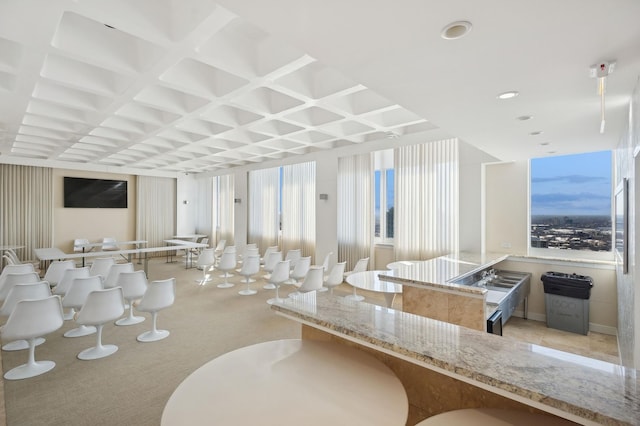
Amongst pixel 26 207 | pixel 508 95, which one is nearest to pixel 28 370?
pixel 508 95

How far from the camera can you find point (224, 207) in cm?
1085

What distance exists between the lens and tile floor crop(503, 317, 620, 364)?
11.8ft

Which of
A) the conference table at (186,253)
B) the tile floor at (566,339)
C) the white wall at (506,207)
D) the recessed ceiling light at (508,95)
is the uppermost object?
the recessed ceiling light at (508,95)

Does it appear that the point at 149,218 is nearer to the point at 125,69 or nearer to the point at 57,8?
the point at 125,69

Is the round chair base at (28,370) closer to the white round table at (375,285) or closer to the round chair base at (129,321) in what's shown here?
the round chair base at (129,321)

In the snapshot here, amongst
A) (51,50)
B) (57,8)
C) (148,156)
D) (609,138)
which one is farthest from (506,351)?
(148,156)

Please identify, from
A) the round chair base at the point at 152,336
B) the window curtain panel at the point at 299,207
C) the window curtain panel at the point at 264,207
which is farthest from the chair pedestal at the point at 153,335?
the window curtain panel at the point at 264,207

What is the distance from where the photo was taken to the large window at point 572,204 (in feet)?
14.4

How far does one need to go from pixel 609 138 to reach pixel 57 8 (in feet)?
18.0

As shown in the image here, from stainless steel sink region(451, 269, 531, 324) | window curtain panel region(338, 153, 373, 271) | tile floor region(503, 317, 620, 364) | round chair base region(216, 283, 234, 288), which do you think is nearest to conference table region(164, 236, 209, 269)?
round chair base region(216, 283, 234, 288)

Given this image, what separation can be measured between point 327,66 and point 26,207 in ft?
32.3

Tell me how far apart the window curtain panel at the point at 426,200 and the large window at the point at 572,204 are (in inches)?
48.1

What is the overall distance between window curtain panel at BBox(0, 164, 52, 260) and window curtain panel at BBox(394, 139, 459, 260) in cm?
984

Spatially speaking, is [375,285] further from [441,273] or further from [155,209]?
[155,209]
